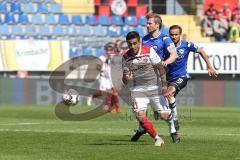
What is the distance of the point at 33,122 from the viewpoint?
2047cm

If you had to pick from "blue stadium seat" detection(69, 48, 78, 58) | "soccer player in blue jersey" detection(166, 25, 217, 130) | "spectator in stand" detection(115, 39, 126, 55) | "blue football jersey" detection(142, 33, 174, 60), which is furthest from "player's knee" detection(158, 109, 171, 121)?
"blue stadium seat" detection(69, 48, 78, 58)

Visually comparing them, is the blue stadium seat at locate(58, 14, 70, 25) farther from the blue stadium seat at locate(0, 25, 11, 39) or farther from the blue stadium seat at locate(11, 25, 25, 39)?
the blue stadium seat at locate(0, 25, 11, 39)

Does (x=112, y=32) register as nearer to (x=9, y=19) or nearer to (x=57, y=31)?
(x=57, y=31)

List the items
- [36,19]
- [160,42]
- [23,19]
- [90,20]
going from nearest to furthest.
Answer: [160,42]
[23,19]
[36,19]
[90,20]

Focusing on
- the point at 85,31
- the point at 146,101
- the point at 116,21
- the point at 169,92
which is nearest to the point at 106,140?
the point at 146,101

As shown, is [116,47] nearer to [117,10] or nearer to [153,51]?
[117,10]

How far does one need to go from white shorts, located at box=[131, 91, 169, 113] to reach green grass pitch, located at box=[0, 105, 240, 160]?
0.64 m

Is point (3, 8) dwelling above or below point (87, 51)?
above

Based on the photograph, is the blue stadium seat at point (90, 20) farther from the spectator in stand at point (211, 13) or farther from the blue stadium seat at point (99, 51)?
the spectator in stand at point (211, 13)

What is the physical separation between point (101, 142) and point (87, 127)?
174 inches

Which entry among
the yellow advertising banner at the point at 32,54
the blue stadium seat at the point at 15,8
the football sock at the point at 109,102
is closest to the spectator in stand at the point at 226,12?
the yellow advertising banner at the point at 32,54

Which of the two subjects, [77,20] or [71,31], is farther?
[77,20]

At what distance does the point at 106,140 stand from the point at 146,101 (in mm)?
1373

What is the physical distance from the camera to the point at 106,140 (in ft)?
49.3
